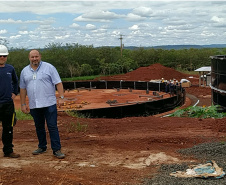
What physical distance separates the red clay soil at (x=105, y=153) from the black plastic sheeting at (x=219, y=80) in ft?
21.5

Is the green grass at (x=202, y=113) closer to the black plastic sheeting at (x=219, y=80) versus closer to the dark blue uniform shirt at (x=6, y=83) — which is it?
the black plastic sheeting at (x=219, y=80)

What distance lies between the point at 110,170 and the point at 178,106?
52.3 feet

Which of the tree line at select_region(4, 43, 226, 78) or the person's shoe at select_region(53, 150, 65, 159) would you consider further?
the tree line at select_region(4, 43, 226, 78)

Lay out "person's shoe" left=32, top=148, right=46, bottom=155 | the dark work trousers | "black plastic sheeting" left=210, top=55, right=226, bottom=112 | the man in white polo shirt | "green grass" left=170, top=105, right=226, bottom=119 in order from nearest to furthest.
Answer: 1. the man in white polo shirt
2. the dark work trousers
3. "person's shoe" left=32, top=148, right=46, bottom=155
4. "green grass" left=170, top=105, right=226, bottom=119
5. "black plastic sheeting" left=210, top=55, right=226, bottom=112

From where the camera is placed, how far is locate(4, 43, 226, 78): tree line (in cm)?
4284

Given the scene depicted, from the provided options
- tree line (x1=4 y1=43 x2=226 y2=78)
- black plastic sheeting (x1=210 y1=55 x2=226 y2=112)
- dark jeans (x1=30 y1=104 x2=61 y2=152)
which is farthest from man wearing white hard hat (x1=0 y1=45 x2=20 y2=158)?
tree line (x1=4 y1=43 x2=226 y2=78)

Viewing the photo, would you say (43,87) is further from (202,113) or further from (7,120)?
(202,113)

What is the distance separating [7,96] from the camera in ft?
16.4

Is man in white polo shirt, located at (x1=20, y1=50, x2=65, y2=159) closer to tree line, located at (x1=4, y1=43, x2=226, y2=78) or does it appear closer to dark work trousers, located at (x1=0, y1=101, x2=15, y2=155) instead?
dark work trousers, located at (x1=0, y1=101, x2=15, y2=155)

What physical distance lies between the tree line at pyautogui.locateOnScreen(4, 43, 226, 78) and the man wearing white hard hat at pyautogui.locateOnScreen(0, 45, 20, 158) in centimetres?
3458

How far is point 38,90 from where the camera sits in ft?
16.1

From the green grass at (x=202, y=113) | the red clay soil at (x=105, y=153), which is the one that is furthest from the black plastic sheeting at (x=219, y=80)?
the red clay soil at (x=105, y=153)

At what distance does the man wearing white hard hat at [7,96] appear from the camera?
16.2 feet

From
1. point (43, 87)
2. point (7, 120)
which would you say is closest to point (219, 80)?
point (43, 87)
